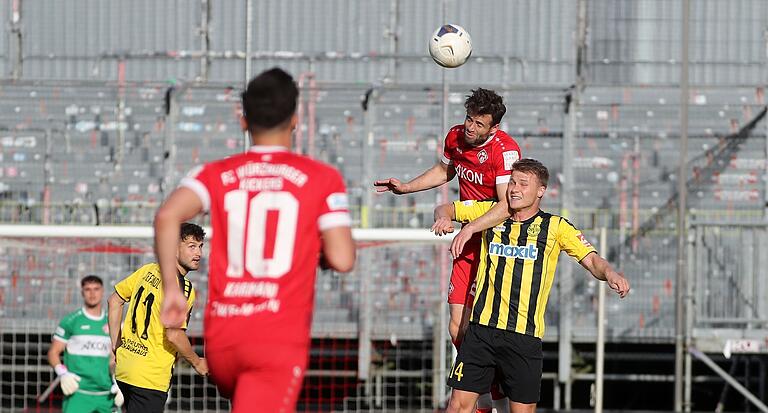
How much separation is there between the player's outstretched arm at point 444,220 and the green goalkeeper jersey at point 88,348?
13.8 feet

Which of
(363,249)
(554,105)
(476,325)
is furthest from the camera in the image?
(554,105)

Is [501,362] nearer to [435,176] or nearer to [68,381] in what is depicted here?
[435,176]

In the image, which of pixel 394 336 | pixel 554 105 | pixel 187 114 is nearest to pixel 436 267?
pixel 394 336

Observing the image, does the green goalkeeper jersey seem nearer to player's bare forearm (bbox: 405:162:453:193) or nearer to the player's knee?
player's bare forearm (bbox: 405:162:453:193)

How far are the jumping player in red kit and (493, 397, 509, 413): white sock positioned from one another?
0.6 inches

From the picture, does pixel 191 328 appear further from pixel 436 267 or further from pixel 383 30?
pixel 383 30

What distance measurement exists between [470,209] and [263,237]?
271 centimetres

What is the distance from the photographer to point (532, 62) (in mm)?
15539

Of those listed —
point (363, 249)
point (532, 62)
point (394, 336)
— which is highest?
point (532, 62)

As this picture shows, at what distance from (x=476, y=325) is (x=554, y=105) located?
761cm

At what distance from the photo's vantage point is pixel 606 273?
639cm

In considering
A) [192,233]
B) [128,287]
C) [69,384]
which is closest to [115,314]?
[128,287]

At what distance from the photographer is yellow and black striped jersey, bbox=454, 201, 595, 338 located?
677 centimetres

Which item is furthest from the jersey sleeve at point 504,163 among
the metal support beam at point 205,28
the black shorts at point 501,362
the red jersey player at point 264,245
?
the metal support beam at point 205,28
